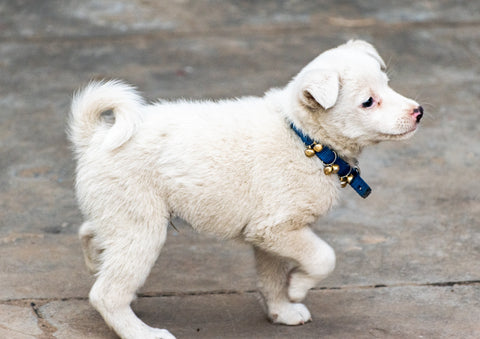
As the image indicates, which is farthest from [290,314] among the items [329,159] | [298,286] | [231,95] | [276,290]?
[231,95]

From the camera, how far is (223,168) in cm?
363

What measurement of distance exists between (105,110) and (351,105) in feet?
3.65

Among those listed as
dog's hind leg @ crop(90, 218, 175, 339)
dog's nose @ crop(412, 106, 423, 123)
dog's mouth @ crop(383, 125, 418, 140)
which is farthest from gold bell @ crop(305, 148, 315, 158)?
dog's hind leg @ crop(90, 218, 175, 339)

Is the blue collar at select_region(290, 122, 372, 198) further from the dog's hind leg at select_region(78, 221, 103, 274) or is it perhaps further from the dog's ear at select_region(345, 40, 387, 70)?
the dog's hind leg at select_region(78, 221, 103, 274)

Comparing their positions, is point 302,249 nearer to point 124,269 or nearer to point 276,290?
point 276,290

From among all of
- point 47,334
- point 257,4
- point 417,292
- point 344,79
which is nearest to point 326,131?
point 344,79

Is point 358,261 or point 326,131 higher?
point 326,131

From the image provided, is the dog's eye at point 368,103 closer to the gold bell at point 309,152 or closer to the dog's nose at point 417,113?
the dog's nose at point 417,113

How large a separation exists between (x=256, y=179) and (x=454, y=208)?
1927 millimetres

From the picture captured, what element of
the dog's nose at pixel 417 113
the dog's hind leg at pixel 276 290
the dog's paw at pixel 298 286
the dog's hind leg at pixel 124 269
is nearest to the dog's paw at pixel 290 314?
the dog's hind leg at pixel 276 290

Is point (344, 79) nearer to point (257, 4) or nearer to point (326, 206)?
point (326, 206)

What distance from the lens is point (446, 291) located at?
423cm

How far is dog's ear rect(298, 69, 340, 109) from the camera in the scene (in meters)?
3.49

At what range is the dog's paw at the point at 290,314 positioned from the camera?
13.1ft
